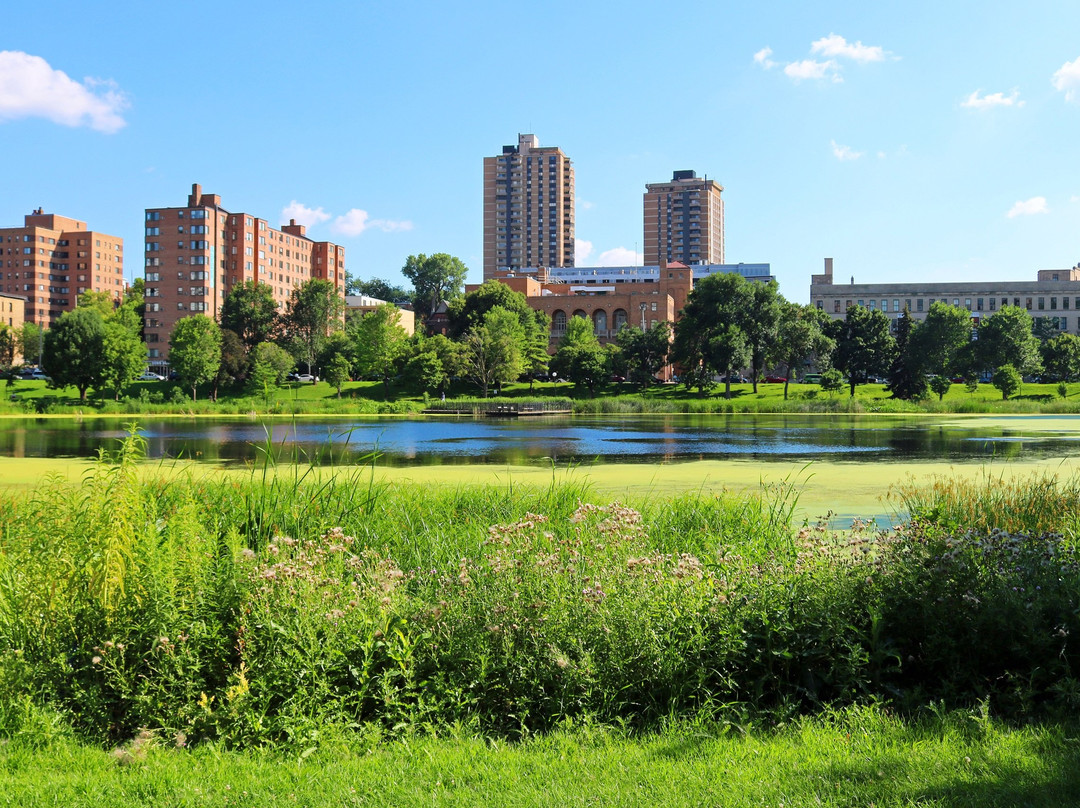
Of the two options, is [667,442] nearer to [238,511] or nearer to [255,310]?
[238,511]

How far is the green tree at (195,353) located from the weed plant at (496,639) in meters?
82.9

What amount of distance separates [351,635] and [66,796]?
64.2 inches

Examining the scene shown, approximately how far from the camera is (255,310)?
11031 centimetres

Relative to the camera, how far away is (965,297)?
145875 millimetres

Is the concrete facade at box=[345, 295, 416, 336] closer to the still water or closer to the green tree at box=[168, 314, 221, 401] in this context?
the green tree at box=[168, 314, 221, 401]

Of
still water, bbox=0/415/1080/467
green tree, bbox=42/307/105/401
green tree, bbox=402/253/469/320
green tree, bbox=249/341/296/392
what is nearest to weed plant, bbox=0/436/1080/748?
still water, bbox=0/415/1080/467

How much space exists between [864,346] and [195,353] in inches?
2587

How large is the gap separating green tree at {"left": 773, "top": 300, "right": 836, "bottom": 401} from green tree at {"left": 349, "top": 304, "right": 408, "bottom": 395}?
39.0m

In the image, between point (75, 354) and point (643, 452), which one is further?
point (75, 354)

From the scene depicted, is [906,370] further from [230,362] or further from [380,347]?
[230,362]

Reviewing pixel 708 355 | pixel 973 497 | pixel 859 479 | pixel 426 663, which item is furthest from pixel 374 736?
pixel 708 355

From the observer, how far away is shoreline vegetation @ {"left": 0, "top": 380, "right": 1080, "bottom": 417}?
213 ft

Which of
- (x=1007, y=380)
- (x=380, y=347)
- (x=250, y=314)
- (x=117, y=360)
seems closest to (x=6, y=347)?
(x=250, y=314)

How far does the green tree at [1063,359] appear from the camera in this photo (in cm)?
9244
